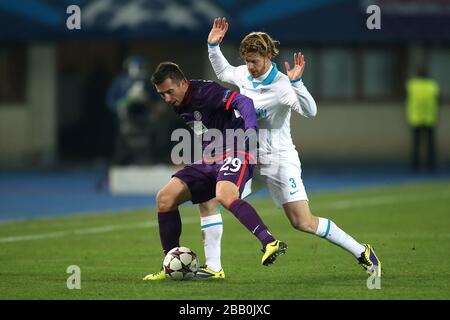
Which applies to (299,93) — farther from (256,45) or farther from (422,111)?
(422,111)

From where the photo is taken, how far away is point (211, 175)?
10.3 meters

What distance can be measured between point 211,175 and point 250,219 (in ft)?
2.25

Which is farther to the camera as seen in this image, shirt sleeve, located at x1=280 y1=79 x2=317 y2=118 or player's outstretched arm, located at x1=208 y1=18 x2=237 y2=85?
player's outstretched arm, located at x1=208 y1=18 x2=237 y2=85

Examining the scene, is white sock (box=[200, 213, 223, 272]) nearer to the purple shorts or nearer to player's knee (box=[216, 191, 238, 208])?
the purple shorts

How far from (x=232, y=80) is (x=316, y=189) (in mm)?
12096

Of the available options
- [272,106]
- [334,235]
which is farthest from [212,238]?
[272,106]

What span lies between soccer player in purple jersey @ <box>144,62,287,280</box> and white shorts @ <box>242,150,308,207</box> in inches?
8.3

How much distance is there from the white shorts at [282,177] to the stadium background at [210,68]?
1512 cm

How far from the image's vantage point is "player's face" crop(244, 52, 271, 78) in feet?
33.6

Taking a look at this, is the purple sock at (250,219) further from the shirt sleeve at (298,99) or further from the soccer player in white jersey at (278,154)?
the shirt sleeve at (298,99)

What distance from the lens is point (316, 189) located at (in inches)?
899

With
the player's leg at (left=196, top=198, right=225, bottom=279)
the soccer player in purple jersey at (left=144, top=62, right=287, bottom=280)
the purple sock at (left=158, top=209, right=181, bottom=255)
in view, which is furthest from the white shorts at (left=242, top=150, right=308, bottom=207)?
the purple sock at (left=158, top=209, right=181, bottom=255)

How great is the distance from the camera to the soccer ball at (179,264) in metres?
10.2

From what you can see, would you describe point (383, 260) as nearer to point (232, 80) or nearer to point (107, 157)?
point (232, 80)
